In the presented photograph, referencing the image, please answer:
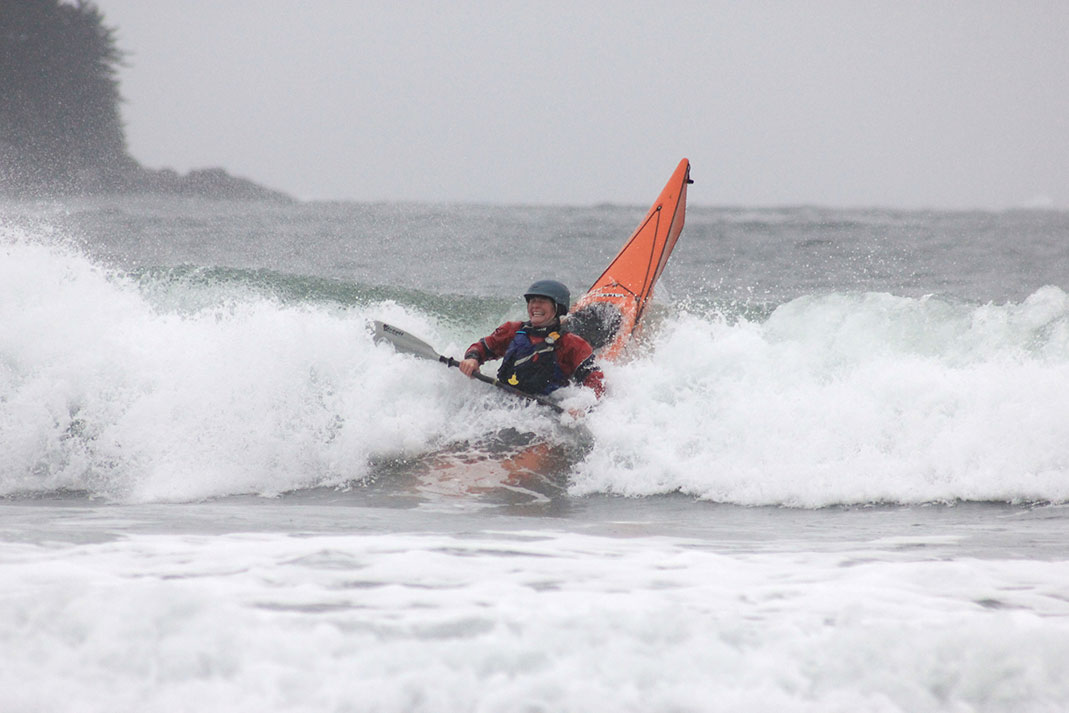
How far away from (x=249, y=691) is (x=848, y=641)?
1.37m

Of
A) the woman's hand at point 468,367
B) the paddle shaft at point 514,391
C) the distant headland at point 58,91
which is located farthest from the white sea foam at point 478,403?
the distant headland at point 58,91

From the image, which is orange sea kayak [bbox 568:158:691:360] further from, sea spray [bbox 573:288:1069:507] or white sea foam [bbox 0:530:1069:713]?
white sea foam [bbox 0:530:1069:713]

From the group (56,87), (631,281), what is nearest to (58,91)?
(56,87)

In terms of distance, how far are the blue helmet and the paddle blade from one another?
78 cm

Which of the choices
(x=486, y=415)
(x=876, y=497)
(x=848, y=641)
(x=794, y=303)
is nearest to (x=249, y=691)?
(x=848, y=641)

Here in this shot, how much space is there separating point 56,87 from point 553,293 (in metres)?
56.8

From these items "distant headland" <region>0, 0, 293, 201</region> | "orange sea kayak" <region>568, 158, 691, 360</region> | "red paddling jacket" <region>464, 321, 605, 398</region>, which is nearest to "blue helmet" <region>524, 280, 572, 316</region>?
"red paddling jacket" <region>464, 321, 605, 398</region>

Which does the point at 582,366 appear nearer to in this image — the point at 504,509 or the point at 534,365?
the point at 534,365

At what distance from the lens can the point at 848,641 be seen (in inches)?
88.4

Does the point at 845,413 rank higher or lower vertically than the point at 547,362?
lower

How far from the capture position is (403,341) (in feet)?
20.4

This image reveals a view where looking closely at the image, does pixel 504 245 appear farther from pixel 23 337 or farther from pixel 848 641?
pixel 848 641

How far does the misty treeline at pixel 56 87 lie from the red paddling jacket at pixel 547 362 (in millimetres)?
51805

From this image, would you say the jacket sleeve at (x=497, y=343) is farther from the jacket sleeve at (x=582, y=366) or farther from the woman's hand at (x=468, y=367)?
the jacket sleeve at (x=582, y=366)
